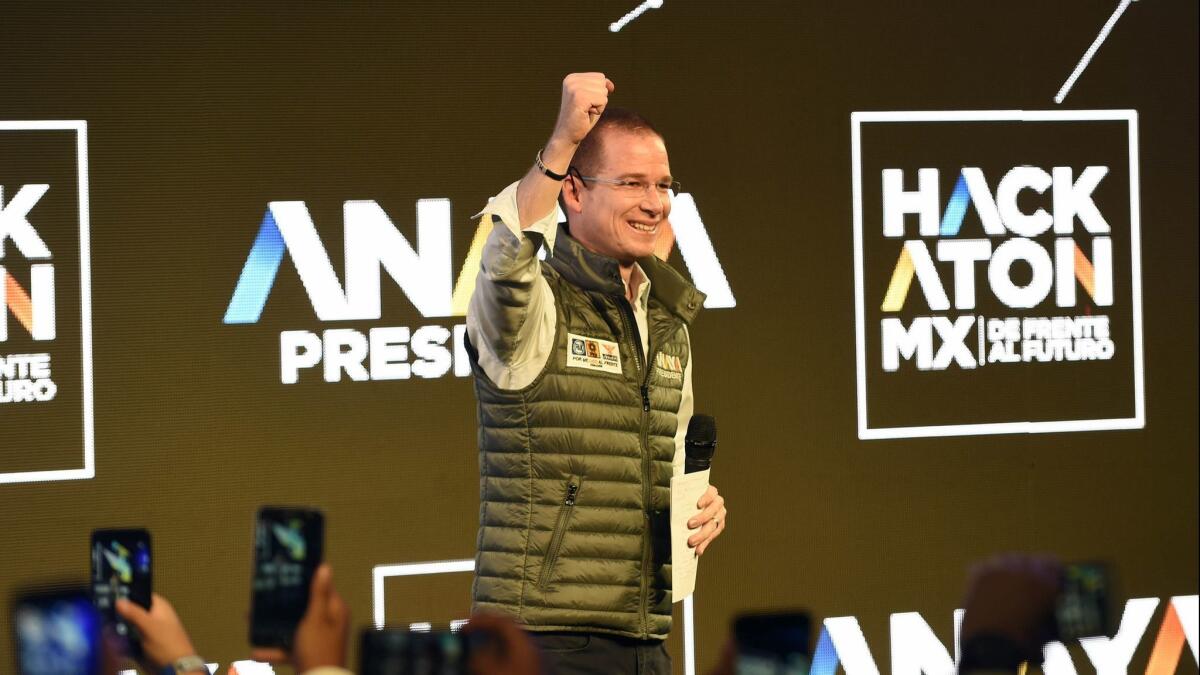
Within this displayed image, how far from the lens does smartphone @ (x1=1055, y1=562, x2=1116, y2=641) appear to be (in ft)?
3.38

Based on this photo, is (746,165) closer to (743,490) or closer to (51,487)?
(743,490)

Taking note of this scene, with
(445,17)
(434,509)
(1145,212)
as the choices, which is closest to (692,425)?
(434,509)

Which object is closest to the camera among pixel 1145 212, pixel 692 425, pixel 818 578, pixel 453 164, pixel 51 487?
pixel 692 425

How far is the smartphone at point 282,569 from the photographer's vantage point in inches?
41.9

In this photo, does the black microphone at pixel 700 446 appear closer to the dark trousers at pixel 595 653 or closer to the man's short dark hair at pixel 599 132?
the dark trousers at pixel 595 653

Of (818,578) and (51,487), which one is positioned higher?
(51,487)

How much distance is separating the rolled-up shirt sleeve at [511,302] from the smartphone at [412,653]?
58.4 inches

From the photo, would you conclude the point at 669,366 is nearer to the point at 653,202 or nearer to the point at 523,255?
the point at 653,202

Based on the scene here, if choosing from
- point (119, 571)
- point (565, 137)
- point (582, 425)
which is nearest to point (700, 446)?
point (582, 425)

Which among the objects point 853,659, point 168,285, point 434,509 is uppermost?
point 168,285

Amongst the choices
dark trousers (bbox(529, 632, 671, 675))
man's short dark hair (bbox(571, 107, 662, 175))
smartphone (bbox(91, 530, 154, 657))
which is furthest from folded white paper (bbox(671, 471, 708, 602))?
smartphone (bbox(91, 530, 154, 657))

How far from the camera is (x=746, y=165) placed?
438 centimetres

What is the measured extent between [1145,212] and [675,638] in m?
2.01

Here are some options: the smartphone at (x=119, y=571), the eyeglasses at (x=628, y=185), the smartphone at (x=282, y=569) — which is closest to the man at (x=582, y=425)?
the eyeglasses at (x=628, y=185)
